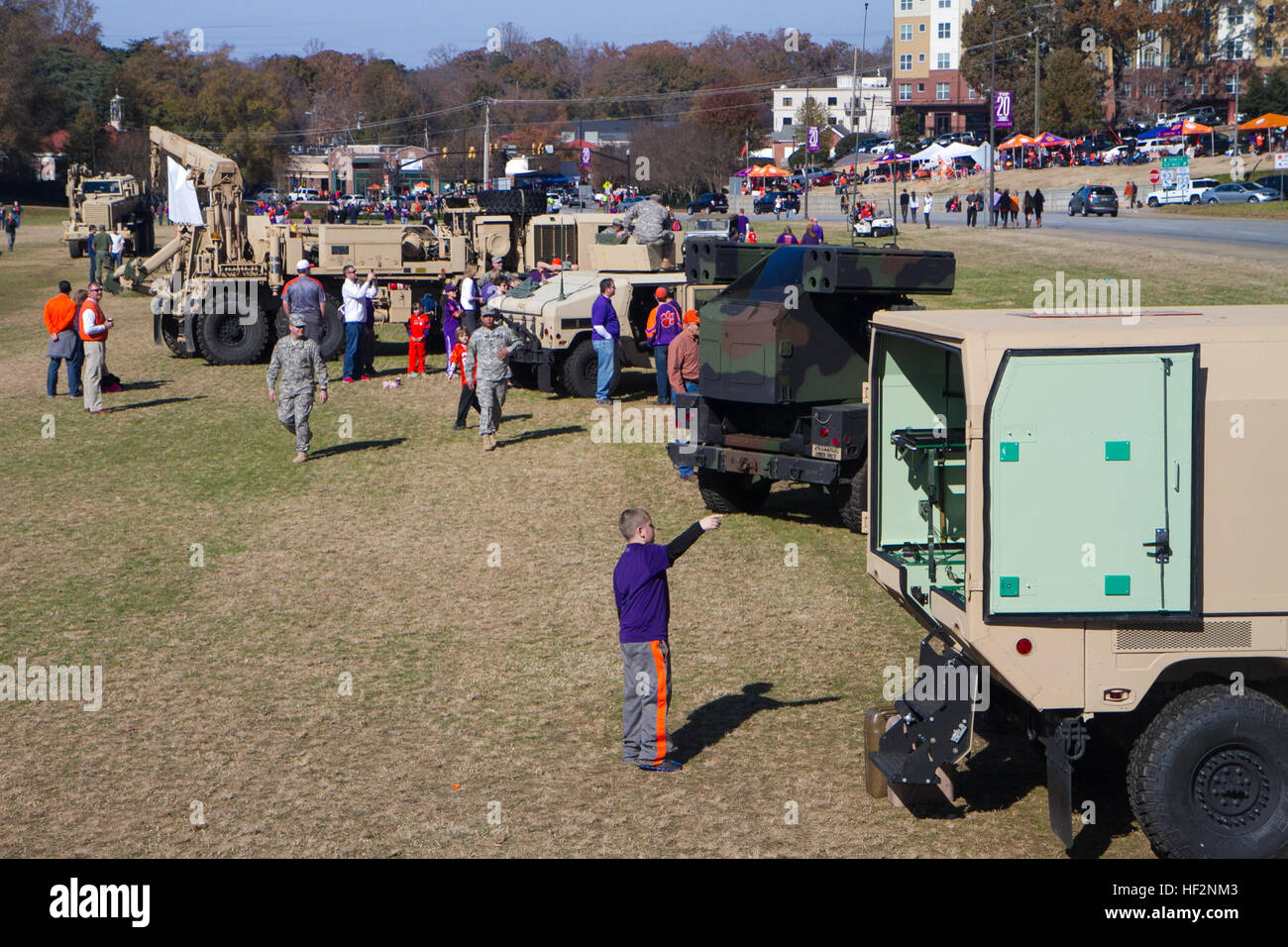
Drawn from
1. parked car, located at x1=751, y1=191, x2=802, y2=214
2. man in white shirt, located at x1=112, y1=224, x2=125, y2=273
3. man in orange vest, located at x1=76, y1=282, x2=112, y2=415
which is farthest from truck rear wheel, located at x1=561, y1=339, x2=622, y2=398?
parked car, located at x1=751, y1=191, x2=802, y2=214

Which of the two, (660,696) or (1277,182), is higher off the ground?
(1277,182)

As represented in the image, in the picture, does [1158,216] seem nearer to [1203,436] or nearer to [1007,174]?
[1007,174]

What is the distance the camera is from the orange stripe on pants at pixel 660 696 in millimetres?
7555

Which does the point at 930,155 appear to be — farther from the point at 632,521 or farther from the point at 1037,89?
the point at 632,521

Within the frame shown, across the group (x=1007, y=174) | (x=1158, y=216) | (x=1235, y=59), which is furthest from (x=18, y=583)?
(x=1235, y=59)

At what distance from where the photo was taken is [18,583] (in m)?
11.7

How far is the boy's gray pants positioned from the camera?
7566mm

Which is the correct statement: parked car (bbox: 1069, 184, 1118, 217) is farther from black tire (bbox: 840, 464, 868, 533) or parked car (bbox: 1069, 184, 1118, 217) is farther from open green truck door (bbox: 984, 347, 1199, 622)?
open green truck door (bbox: 984, 347, 1199, 622)

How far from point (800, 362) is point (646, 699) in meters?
5.55

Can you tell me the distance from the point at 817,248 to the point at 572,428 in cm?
663

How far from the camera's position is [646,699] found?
7.64 m

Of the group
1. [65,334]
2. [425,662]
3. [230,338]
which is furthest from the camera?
[230,338]

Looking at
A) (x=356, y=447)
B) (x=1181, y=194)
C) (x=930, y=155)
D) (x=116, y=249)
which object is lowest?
(x=356, y=447)

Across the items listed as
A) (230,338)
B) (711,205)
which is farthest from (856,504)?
(711,205)
